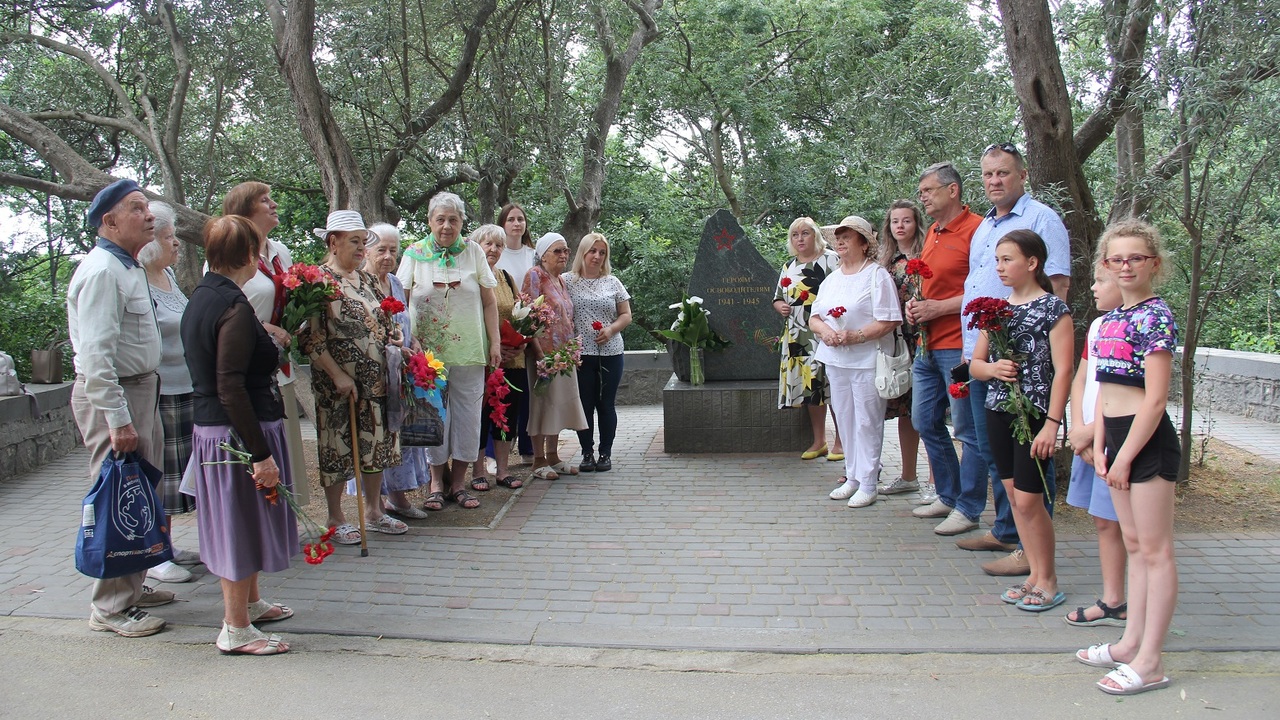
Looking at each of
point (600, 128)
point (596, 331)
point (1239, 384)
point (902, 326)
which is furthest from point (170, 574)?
point (1239, 384)

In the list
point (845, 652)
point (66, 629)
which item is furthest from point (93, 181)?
point (845, 652)

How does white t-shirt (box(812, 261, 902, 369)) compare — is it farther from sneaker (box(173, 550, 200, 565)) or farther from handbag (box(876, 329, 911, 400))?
sneaker (box(173, 550, 200, 565))

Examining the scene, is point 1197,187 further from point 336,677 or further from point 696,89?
point 696,89

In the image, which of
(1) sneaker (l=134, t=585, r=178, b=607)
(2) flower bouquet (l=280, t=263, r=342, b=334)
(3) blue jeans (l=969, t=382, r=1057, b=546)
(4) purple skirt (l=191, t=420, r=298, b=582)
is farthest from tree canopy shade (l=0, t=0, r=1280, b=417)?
(4) purple skirt (l=191, t=420, r=298, b=582)

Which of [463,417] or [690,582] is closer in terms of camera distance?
[690,582]

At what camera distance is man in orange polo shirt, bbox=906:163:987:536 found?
5.32 metres

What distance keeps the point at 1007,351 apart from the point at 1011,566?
1.23m

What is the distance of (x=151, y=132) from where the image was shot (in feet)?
35.9

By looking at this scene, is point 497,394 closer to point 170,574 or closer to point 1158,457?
point 170,574

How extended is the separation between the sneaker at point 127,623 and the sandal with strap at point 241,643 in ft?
1.53

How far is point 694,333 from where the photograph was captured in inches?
323

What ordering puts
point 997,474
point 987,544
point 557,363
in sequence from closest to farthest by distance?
1. point 997,474
2. point 987,544
3. point 557,363

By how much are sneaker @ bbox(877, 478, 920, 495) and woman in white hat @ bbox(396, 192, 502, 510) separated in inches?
113

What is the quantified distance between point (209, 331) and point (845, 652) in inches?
117
